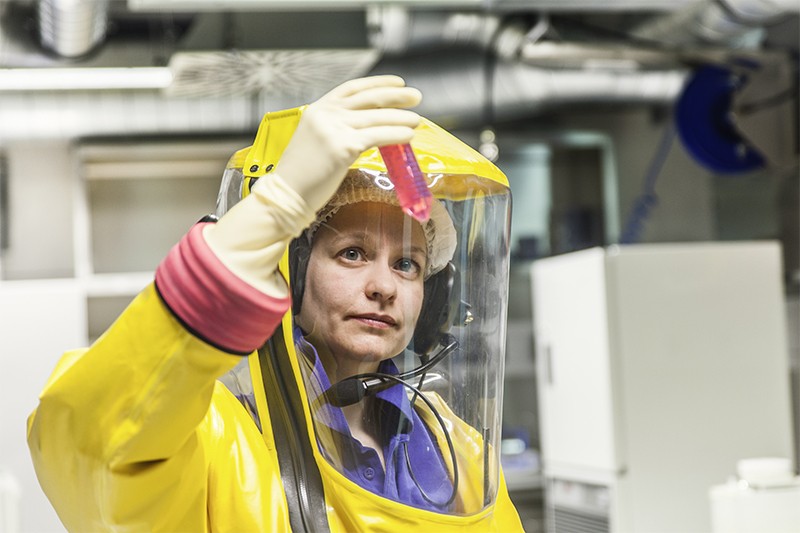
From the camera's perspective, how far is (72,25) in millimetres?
3732

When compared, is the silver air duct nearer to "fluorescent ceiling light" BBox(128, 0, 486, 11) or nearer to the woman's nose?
"fluorescent ceiling light" BBox(128, 0, 486, 11)

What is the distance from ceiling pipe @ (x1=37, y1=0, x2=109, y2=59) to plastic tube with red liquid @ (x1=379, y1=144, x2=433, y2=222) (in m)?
2.93

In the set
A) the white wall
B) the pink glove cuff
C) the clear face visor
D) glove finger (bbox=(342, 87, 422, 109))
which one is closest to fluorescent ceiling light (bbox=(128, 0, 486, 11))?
the white wall

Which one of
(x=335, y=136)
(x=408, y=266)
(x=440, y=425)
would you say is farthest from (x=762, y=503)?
(x=335, y=136)

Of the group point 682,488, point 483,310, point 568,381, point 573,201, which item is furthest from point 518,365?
point 483,310

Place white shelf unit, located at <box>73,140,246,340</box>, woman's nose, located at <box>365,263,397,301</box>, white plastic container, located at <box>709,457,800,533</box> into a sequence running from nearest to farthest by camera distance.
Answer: woman's nose, located at <box>365,263,397,301</box>
white plastic container, located at <box>709,457,800,533</box>
white shelf unit, located at <box>73,140,246,340</box>

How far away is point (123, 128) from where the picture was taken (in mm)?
5102

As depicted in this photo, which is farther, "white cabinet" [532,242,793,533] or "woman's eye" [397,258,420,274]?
"white cabinet" [532,242,793,533]

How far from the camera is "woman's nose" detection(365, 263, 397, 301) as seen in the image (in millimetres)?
1115

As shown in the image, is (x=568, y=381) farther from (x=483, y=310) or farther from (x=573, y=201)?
(x=483, y=310)

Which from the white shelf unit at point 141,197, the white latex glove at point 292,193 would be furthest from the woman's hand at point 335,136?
the white shelf unit at point 141,197

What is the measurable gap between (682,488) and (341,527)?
287 centimetres

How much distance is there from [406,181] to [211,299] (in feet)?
0.82

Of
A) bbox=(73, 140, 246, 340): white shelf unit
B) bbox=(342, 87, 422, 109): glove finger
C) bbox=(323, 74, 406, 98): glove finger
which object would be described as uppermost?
bbox=(73, 140, 246, 340): white shelf unit
